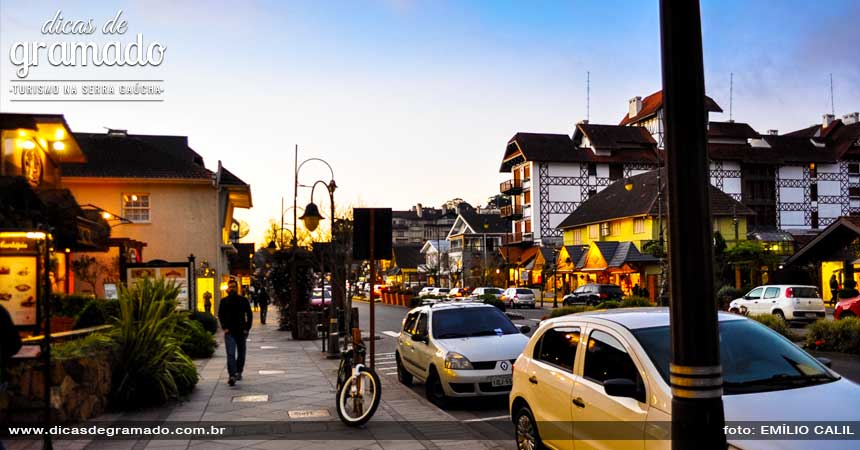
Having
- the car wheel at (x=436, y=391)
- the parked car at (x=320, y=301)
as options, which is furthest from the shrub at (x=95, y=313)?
the parked car at (x=320, y=301)

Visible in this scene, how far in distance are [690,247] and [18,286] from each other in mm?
14611

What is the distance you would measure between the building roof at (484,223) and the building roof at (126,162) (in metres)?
62.4

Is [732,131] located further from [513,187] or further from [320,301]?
[320,301]

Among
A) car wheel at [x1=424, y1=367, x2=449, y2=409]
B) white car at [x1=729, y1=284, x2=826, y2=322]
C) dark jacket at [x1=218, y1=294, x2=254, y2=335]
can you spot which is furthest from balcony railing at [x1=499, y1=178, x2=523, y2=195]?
car wheel at [x1=424, y1=367, x2=449, y2=409]

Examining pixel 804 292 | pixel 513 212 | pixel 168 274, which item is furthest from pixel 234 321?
pixel 513 212

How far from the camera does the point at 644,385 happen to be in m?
5.61

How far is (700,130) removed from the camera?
370cm

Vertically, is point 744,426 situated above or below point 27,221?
below

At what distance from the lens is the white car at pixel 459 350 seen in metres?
11.3

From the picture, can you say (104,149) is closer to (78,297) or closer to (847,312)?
(78,297)

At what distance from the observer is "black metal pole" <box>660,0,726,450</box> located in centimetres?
359

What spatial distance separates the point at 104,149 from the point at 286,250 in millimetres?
11555

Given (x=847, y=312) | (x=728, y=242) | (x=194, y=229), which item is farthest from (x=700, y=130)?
(x=728, y=242)

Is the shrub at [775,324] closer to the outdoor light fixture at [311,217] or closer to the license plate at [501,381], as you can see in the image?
the license plate at [501,381]
